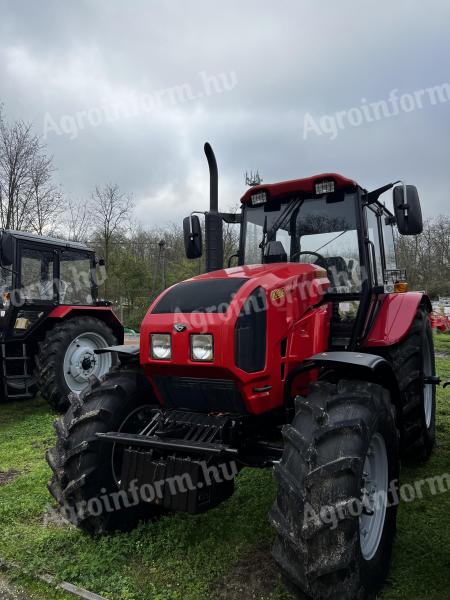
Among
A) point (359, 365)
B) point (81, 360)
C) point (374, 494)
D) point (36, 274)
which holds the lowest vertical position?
point (374, 494)

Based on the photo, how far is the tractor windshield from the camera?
404cm

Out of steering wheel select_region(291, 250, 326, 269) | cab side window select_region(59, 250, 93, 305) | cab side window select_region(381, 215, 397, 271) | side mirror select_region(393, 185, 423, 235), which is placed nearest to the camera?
side mirror select_region(393, 185, 423, 235)

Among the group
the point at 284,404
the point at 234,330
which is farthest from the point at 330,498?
the point at 234,330

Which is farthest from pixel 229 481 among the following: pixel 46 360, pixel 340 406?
pixel 46 360

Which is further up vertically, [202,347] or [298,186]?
[298,186]

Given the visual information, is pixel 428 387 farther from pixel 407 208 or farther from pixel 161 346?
pixel 161 346

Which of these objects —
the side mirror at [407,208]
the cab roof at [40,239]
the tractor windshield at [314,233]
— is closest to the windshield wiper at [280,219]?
the tractor windshield at [314,233]

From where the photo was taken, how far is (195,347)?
300 cm

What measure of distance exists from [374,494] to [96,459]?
174 centimetres

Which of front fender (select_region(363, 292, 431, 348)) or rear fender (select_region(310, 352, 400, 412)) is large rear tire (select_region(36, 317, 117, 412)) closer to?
front fender (select_region(363, 292, 431, 348))

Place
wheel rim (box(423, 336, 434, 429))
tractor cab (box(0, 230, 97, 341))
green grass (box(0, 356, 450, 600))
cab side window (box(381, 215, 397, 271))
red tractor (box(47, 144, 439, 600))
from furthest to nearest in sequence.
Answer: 1. tractor cab (box(0, 230, 97, 341))
2. wheel rim (box(423, 336, 434, 429))
3. cab side window (box(381, 215, 397, 271))
4. green grass (box(0, 356, 450, 600))
5. red tractor (box(47, 144, 439, 600))

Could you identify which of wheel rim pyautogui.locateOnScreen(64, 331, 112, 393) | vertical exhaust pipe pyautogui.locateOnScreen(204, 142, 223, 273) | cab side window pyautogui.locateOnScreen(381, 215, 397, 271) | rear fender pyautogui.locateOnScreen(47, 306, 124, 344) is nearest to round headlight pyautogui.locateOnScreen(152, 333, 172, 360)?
vertical exhaust pipe pyautogui.locateOnScreen(204, 142, 223, 273)

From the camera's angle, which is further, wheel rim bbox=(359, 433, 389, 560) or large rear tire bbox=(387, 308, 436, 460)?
large rear tire bbox=(387, 308, 436, 460)

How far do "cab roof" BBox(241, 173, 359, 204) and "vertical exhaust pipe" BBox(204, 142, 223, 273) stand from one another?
40 centimetres
